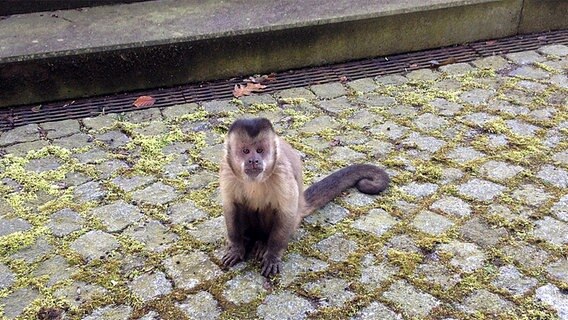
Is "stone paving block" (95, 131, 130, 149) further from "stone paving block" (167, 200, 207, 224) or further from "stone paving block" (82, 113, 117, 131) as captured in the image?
"stone paving block" (167, 200, 207, 224)

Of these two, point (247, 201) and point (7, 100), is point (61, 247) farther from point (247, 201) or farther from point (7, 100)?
point (7, 100)

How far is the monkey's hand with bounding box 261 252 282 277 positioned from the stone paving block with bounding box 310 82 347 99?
Answer: 2290mm

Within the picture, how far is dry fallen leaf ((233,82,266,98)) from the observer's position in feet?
17.6

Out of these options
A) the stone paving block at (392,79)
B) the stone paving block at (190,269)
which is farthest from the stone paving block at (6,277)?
the stone paving block at (392,79)

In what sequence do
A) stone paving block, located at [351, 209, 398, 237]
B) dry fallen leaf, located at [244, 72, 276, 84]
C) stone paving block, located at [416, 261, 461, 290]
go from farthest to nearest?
1. dry fallen leaf, located at [244, 72, 276, 84]
2. stone paving block, located at [351, 209, 398, 237]
3. stone paving block, located at [416, 261, 461, 290]

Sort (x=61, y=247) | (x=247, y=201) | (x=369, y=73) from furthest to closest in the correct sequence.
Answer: (x=369, y=73)
(x=61, y=247)
(x=247, y=201)

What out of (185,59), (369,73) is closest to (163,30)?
(185,59)

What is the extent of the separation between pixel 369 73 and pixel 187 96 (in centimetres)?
167

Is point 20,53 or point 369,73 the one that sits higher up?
point 20,53

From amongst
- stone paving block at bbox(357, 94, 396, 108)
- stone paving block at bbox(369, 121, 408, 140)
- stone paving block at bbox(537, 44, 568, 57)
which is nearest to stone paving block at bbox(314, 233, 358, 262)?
stone paving block at bbox(369, 121, 408, 140)

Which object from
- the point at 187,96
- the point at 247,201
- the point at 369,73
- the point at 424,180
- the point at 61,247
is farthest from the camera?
the point at 369,73

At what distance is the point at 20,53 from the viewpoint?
502 centimetres

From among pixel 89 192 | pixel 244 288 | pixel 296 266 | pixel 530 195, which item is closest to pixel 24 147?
pixel 89 192

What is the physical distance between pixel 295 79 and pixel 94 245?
2679mm
